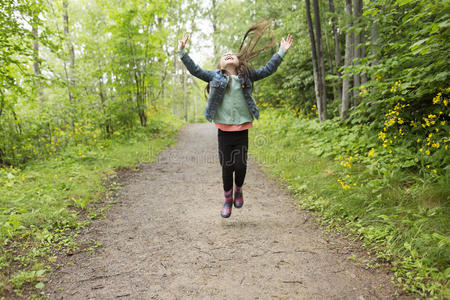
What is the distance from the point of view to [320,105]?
716 centimetres

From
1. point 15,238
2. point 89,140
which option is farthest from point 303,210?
point 89,140

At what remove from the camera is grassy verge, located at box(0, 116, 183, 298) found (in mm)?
2643

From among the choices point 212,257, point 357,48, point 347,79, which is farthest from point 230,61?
point 347,79

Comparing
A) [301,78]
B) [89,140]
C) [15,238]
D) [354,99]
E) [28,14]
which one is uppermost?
[28,14]

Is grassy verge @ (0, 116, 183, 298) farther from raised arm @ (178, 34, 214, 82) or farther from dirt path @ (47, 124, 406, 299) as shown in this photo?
raised arm @ (178, 34, 214, 82)

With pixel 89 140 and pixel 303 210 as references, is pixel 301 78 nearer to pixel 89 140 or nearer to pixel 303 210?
pixel 303 210

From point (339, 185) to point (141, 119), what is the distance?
833cm

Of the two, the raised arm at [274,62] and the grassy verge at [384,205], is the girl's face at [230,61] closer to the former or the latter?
the raised arm at [274,62]

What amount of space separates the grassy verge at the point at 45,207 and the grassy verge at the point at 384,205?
3223mm

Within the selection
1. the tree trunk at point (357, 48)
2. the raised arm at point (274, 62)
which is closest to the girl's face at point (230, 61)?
the raised arm at point (274, 62)

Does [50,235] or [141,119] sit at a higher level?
[141,119]

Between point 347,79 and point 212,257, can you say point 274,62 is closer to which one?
point 212,257

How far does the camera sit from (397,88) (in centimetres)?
392

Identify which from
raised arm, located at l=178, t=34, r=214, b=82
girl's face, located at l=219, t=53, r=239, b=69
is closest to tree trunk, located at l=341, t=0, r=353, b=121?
girl's face, located at l=219, t=53, r=239, b=69
